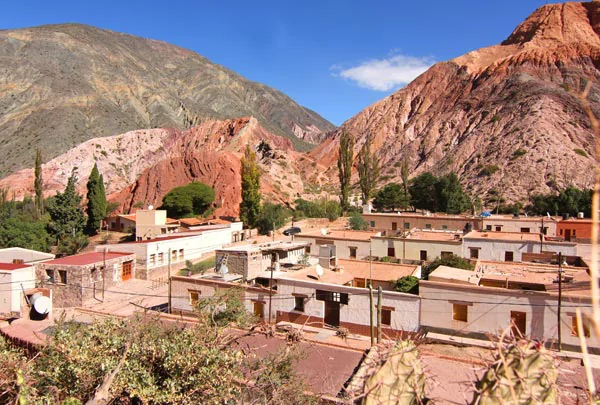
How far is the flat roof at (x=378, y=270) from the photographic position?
21.7 m

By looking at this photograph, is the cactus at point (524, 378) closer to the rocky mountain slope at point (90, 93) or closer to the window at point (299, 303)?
the window at point (299, 303)

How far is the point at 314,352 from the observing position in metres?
11.8

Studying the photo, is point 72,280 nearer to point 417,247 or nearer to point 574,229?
Answer: point 417,247

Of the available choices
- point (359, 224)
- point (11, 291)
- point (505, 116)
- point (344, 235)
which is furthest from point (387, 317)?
point (505, 116)

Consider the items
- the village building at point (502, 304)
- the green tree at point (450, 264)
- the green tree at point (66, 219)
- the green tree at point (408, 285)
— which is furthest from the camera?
the green tree at point (66, 219)

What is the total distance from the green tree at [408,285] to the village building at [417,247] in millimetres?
8071

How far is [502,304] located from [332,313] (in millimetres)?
6734

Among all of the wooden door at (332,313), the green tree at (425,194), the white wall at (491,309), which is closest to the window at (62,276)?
the wooden door at (332,313)

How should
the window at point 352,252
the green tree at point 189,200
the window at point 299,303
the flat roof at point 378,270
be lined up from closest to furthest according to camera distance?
the window at point 299,303 < the flat roof at point 378,270 < the window at point 352,252 < the green tree at point 189,200

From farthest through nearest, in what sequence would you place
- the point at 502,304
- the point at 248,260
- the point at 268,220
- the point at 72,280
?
the point at 268,220 < the point at 72,280 < the point at 248,260 < the point at 502,304

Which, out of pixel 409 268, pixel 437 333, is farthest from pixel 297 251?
pixel 437 333

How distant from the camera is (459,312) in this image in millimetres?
17359

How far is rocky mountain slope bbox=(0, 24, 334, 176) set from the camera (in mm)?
97188

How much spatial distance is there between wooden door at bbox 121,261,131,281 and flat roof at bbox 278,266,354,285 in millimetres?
15711
